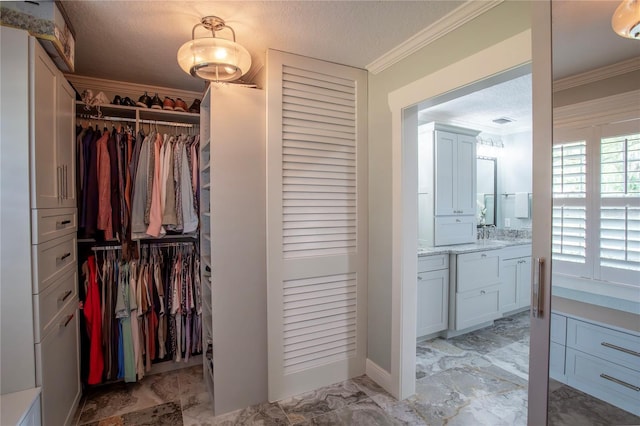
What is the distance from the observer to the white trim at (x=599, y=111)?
0.91 m

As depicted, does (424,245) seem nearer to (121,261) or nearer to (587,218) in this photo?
(587,218)

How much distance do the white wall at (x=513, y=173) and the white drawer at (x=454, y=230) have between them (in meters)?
1.14

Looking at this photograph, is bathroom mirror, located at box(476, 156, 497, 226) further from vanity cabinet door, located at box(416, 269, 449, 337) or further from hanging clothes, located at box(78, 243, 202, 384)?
hanging clothes, located at box(78, 243, 202, 384)

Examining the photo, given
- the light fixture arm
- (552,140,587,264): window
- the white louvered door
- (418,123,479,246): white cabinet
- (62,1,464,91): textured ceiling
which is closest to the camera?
(552,140,587,264): window

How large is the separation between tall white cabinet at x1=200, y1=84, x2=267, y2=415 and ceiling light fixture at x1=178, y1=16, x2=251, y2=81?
21cm

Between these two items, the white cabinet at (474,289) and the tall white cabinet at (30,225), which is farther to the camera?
the white cabinet at (474,289)

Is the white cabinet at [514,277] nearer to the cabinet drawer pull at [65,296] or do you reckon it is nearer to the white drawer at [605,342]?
the white drawer at [605,342]

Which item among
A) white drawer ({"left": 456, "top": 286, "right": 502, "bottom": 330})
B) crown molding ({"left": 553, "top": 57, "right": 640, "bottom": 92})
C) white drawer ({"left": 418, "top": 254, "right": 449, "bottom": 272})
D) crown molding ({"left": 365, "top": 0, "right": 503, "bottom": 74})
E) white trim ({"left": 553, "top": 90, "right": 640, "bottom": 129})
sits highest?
crown molding ({"left": 365, "top": 0, "right": 503, "bottom": 74})

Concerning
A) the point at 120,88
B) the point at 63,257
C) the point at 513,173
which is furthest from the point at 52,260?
the point at 513,173

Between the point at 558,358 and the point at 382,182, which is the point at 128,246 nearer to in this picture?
the point at 382,182

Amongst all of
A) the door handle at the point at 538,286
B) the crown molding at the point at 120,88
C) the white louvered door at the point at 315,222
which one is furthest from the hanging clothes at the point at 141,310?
the door handle at the point at 538,286

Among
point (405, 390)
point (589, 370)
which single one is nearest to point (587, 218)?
point (589, 370)

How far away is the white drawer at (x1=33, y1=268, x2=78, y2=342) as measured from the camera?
145 centimetres

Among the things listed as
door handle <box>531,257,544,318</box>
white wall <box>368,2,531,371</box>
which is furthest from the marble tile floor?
door handle <box>531,257,544,318</box>
